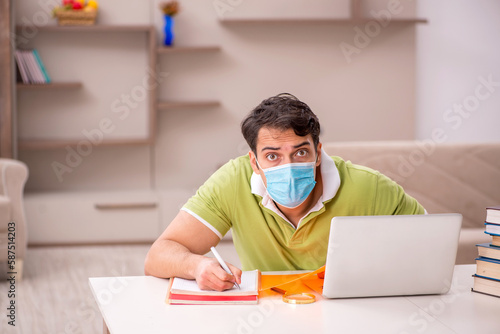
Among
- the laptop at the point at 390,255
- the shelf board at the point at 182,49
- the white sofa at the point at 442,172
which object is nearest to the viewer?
the laptop at the point at 390,255

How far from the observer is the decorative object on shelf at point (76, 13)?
4.73 meters

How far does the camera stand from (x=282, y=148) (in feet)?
5.80

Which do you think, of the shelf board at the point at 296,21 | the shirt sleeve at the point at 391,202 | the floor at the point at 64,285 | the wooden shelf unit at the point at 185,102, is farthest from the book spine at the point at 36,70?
the shirt sleeve at the point at 391,202

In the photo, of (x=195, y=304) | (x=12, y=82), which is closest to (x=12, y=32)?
(x=12, y=82)

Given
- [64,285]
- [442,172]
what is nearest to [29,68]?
[64,285]

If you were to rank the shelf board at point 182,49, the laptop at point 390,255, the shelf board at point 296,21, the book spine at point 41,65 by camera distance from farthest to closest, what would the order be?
the shelf board at point 296,21 → the shelf board at point 182,49 → the book spine at point 41,65 → the laptop at point 390,255

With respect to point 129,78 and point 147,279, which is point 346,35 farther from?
point 147,279

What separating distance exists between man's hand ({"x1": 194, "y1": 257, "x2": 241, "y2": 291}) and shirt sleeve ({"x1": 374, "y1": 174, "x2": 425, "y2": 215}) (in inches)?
20.8

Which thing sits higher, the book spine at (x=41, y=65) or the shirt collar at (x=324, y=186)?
the book spine at (x=41, y=65)

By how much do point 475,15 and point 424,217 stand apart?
3640mm

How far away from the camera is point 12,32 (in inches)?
181

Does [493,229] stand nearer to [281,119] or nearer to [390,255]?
[390,255]

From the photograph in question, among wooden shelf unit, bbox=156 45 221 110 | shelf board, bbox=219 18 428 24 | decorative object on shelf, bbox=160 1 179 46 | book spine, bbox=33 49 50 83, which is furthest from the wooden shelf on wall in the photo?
book spine, bbox=33 49 50 83

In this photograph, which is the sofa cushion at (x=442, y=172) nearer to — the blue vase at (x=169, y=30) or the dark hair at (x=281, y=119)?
the dark hair at (x=281, y=119)
